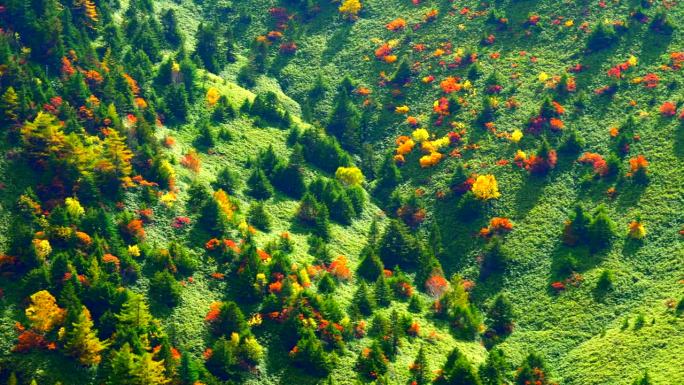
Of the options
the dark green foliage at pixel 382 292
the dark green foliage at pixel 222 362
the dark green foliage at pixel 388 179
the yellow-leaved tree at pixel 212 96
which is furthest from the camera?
the yellow-leaved tree at pixel 212 96

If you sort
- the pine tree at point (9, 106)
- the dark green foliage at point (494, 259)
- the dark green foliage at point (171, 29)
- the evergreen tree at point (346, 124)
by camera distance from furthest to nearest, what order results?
the dark green foliage at point (171, 29)
the evergreen tree at point (346, 124)
the dark green foliage at point (494, 259)
the pine tree at point (9, 106)

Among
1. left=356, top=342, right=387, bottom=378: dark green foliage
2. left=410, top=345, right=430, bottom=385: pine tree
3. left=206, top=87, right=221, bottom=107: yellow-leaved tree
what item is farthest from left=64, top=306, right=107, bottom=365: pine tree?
left=206, top=87, right=221, bottom=107: yellow-leaved tree

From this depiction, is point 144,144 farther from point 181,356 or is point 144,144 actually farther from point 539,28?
point 539,28

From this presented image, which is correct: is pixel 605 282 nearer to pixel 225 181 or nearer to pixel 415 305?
pixel 415 305

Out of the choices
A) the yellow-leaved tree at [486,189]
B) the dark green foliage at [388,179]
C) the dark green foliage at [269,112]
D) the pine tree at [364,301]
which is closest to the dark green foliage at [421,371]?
the pine tree at [364,301]

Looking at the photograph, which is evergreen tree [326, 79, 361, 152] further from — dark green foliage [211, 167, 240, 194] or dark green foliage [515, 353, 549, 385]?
dark green foliage [515, 353, 549, 385]

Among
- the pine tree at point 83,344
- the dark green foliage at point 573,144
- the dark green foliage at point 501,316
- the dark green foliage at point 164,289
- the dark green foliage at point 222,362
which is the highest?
the dark green foliage at point 573,144

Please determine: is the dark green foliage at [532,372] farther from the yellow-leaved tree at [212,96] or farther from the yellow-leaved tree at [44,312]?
the yellow-leaved tree at [212,96]
